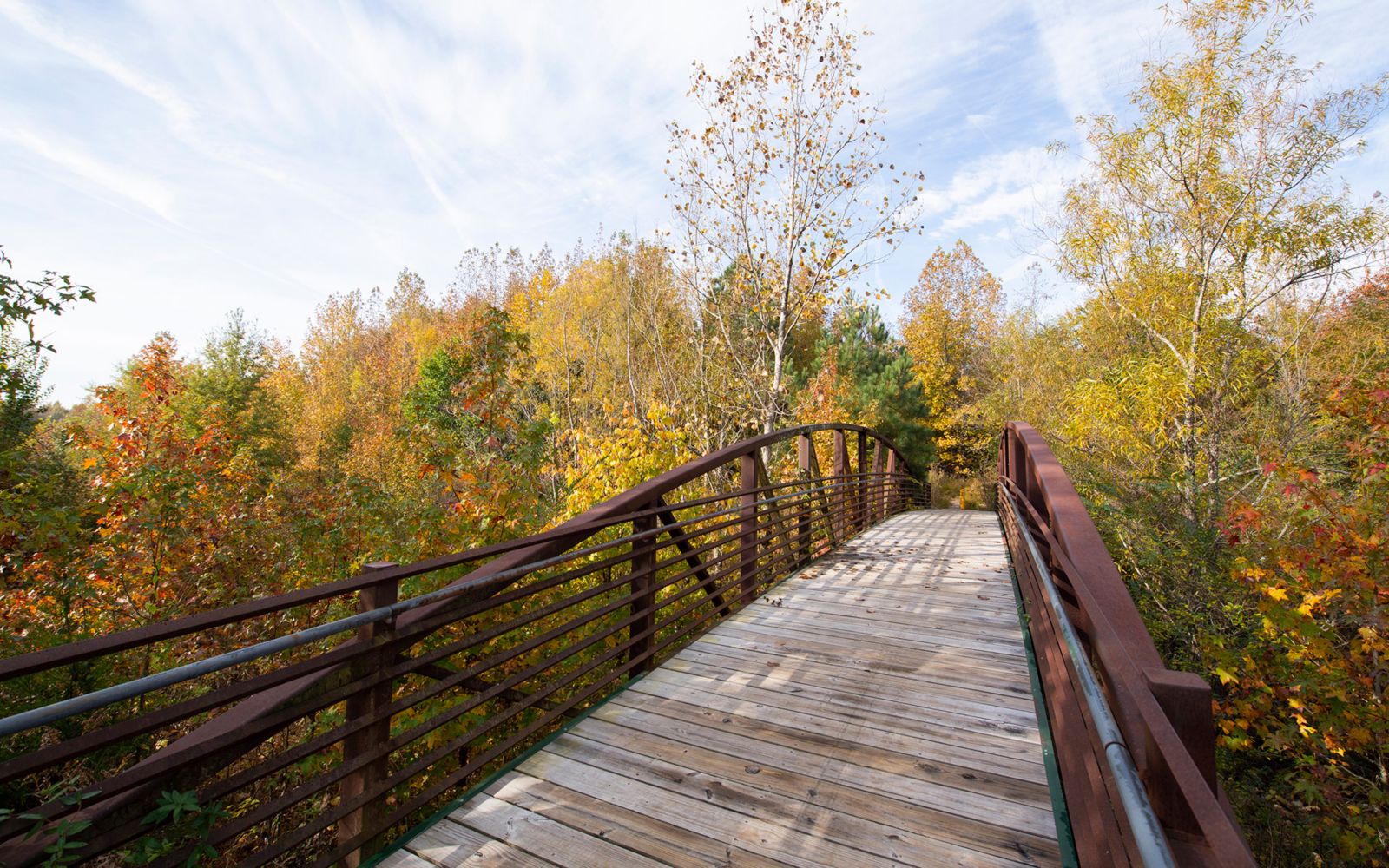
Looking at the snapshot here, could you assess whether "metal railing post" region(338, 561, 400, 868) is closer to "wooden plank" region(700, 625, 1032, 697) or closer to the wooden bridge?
the wooden bridge

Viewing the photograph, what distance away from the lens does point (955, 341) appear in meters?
27.4

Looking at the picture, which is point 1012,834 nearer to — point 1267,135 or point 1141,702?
point 1141,702

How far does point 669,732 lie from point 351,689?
126 cm

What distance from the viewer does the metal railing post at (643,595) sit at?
3.21 m

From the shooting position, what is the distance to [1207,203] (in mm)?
8602

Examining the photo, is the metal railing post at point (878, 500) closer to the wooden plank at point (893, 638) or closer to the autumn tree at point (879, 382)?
the wooden plank at point (893, 638)

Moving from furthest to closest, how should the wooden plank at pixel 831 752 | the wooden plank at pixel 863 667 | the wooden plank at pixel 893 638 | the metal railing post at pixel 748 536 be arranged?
the metal railing post at pixel 748 536, the wooden plank at pixel 893 638, the wooden plank at pixel 863 667, the wooden plank at pixel 831 752

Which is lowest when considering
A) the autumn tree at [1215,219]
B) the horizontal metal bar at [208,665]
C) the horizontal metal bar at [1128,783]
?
the horizontal metal bar at [1128,783]

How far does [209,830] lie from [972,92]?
9670mm

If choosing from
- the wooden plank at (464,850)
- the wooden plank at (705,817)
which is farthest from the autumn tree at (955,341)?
the wooden plank at (464,850)

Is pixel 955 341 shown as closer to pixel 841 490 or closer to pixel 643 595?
pixel 841 490

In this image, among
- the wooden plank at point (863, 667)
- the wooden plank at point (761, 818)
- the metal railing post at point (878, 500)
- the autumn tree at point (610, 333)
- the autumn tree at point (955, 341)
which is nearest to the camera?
the wooden plank at point (761, 818)

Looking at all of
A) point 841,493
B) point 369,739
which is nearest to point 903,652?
point 369,739

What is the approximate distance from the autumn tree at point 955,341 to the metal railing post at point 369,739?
77.0 feet
